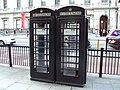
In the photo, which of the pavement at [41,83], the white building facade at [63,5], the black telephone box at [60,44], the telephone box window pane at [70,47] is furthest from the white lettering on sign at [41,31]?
the white building facade at [63,5]

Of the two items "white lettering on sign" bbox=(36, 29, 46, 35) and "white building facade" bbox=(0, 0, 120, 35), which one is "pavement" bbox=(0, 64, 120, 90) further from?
"white building facade" bbox=(0, 0, 120, 35)

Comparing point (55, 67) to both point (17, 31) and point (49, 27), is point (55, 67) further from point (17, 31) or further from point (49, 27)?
point (17, 31)

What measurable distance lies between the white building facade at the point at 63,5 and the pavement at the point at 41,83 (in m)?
32.7

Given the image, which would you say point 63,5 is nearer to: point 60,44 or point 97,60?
point 97,60

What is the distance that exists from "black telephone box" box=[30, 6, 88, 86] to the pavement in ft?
0.77

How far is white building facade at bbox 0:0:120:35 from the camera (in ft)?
128

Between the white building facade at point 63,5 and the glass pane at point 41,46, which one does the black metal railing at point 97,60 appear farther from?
the white building facade at point 63,5

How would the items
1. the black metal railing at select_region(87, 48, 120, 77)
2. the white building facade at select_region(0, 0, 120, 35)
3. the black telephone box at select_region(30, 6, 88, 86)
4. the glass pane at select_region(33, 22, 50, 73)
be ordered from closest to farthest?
the black telephone box at select_region(30, 6, 88, 86), the glass pane at select_region(33, 22, 50, 73), the black metal railing at select_region(87, 48, 120, 77), the white building facade at select_region(0, 0, 120, 35)

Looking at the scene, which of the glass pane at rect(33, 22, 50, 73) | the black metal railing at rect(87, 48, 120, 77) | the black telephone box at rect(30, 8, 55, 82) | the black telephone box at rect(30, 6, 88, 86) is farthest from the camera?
the black metal railing at rect(87, 48, 120, 77)

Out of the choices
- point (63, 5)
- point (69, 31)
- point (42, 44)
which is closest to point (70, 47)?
point (69, 31)

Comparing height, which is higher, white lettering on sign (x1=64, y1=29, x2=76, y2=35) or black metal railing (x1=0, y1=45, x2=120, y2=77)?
white lettering on sign (x1=64, y1=29, x2=76, y2=35)

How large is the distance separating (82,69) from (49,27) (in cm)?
164

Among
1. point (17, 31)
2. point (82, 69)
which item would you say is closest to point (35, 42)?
point (82, 69)

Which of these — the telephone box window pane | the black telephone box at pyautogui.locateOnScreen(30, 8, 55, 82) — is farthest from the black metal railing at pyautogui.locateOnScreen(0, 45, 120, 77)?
the black telephone box at pyautogui.locateOnScreen(30, 8, 55, 82)
